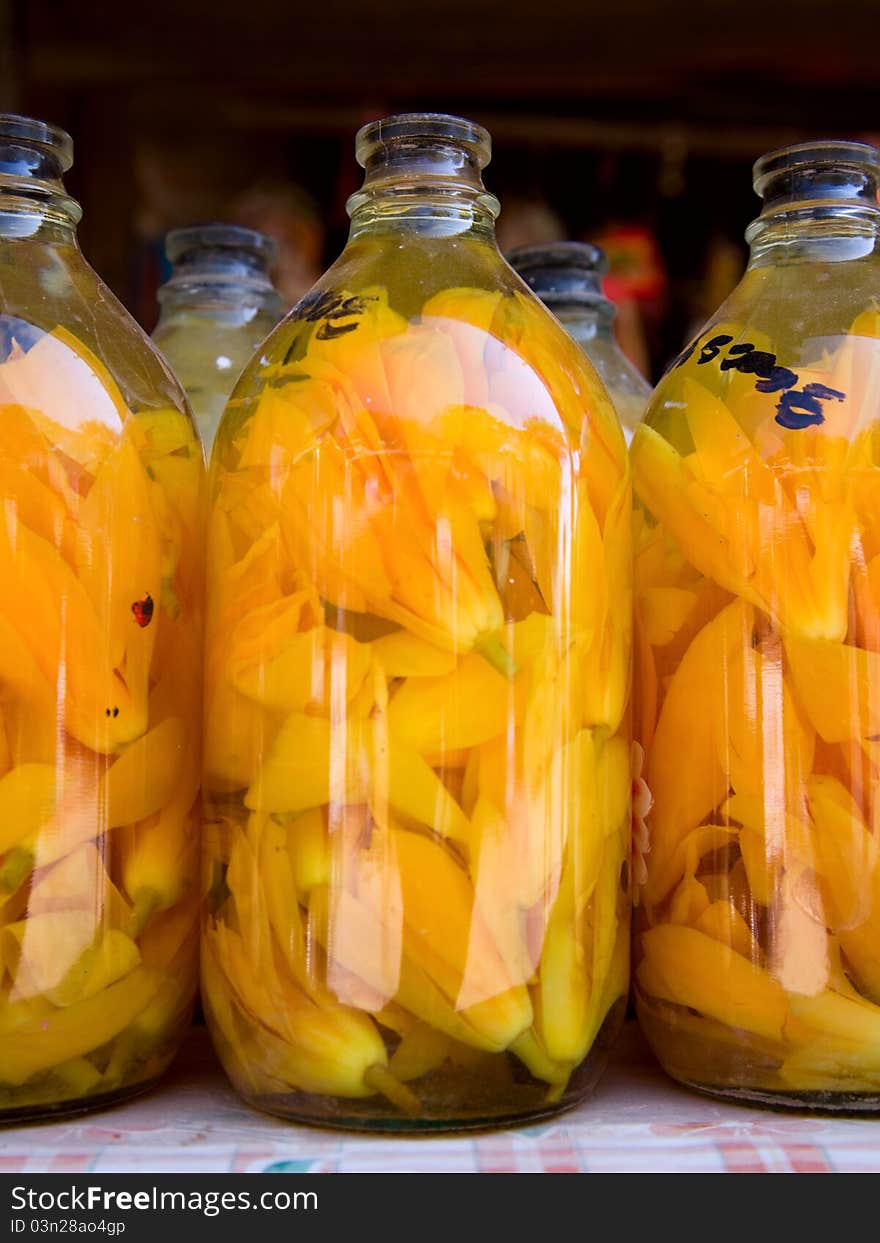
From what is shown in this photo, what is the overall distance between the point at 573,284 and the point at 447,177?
31cm

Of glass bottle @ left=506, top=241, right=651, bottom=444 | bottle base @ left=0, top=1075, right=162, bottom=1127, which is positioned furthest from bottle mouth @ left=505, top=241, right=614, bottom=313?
bottle base @ left=0, top=1075, right=162, bottom=1127

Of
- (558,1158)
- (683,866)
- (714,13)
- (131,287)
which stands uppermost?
(714,13)

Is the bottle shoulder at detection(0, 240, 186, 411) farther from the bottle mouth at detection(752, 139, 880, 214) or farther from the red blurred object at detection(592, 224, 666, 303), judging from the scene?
the red blurred object at detection(592, 224, 666, 303)

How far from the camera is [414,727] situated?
59 centimetres

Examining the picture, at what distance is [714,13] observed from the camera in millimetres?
1679

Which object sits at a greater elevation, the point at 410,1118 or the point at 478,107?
the point at 478,107

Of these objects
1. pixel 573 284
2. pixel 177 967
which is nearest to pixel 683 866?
A: pixel 177 967

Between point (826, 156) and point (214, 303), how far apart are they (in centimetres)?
45

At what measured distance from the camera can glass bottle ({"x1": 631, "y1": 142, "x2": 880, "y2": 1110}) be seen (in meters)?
0.62

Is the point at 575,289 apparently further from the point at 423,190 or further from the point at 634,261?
the point at 634,261

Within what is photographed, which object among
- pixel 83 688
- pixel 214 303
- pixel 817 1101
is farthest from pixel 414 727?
pixel 214 303

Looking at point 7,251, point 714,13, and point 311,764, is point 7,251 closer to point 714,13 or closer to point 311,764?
point 311,764

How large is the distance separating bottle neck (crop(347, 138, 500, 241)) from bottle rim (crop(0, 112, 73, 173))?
0.16 m

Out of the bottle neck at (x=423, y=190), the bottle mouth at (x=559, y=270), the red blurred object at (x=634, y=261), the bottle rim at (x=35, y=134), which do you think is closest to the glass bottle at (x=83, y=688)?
the bottle rim at (x=35, y=134)
